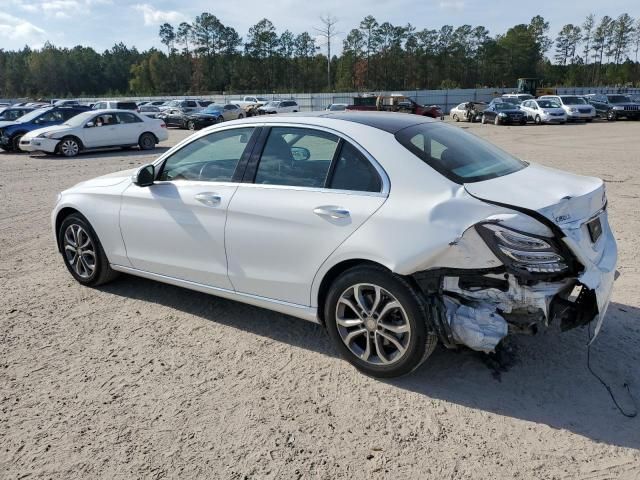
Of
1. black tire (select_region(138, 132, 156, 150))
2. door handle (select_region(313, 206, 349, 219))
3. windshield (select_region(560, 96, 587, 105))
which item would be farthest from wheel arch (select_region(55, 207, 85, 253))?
windshield (select_region(560, 96, 587, 105))

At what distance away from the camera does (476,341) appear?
10.3 feet

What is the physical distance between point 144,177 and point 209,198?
29.5 inches

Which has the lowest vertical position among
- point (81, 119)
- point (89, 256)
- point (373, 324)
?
point (89, 256)

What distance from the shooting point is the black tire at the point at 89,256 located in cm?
504

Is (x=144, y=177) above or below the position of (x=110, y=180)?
above

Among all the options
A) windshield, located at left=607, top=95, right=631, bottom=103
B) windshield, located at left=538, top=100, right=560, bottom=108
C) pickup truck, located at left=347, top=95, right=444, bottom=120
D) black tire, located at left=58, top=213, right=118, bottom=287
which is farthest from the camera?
windshield, located at left=607, top=95, right=631, bottom=103

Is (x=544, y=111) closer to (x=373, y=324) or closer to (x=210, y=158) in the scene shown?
(x=210, y=158)

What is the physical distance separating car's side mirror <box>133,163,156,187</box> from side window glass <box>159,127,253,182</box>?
0.31 ft

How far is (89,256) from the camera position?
204 inches

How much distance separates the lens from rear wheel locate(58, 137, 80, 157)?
1756cm

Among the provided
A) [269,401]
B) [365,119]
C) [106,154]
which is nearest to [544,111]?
[106,154]

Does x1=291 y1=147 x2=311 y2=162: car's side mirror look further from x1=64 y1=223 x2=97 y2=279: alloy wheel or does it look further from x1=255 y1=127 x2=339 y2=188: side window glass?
x1=64 y1=223 x2=97 y2=279: alloy wheel

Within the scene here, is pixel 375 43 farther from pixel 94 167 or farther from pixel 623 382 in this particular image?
pixel 623 382

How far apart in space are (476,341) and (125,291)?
137 inches
